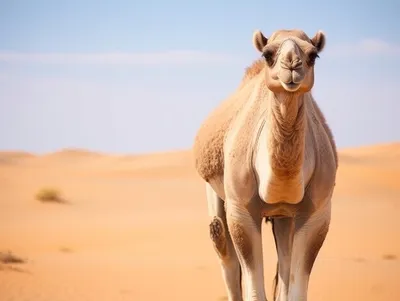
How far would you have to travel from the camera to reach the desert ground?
13172 mm

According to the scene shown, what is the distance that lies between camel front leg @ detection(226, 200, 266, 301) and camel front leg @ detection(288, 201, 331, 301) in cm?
26

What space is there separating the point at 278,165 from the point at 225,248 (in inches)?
76.7

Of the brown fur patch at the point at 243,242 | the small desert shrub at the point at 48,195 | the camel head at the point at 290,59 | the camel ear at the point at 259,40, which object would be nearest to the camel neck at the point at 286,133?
the camel head at the point at 290,59

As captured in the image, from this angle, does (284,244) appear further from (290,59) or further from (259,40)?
(290,59)

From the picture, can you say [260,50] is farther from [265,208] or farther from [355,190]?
[355,190]

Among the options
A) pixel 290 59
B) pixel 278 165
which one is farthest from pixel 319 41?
pixel 278 165

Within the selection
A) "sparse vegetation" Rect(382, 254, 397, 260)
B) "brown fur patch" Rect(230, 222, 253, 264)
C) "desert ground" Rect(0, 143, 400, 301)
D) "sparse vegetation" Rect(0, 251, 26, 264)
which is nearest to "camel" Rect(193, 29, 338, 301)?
"brown fur patch" Rect(230, 222, 253, 264)

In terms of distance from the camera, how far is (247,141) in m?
5.80

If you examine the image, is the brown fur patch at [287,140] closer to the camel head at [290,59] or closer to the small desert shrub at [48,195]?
the camel head at [290,59]

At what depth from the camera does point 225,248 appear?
274 inches

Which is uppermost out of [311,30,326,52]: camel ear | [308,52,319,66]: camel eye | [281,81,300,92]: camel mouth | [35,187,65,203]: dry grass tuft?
[35,187,65,203]: dry grass tuft

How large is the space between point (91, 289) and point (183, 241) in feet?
24.0

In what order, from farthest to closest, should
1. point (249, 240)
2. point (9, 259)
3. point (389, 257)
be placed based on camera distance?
point (389, 257) < point (9, 259) < point (249, 240)

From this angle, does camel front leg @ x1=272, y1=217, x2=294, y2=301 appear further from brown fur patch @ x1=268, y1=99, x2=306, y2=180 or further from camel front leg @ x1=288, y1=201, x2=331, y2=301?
brown fur patch @ x1=268, y1=99, x2=306, y2=180
